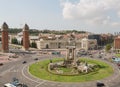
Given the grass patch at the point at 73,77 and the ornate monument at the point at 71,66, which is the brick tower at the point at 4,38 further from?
the grass patch at the point at 73,77

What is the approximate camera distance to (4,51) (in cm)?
15275

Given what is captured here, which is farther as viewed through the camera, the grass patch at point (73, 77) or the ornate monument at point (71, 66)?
the ornate monument at point (71, 66)

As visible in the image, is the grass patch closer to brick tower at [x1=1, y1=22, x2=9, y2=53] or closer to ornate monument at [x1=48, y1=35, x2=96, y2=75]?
ornate monument at [x1=48, y1=35, x2=96, y2=75]

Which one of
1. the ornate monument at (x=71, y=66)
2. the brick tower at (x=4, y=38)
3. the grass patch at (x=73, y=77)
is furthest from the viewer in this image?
the brick tower at (x=4, y=38)

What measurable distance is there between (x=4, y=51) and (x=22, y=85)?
90.5 meters

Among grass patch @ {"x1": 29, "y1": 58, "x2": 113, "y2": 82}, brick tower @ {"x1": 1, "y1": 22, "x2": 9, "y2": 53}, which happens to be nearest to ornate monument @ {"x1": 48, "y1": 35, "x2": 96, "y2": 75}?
grass patch @ {"x1": 29, "y1": 58, "x2": 113, "y2": 82}

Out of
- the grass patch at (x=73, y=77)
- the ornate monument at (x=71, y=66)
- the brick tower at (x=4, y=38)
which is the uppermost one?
the brick tower at (x=4, y=38)

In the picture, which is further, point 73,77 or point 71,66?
point 71,66

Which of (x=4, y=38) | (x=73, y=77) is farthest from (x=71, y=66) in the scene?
(x=4, y=38)

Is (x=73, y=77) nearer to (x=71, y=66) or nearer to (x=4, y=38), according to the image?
(x=71, y=66)

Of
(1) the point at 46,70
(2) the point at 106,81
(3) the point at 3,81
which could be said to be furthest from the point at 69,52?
(3) the point at 3,81

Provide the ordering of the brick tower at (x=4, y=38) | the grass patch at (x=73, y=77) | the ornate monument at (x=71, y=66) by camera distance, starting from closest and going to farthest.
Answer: the grass patch at (x=73, y=77) → the ornate monument at (x=71, y=66) → the brick tower at (x=4, y=38)

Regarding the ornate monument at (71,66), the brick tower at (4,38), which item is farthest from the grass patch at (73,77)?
the brick tower at (4,38)

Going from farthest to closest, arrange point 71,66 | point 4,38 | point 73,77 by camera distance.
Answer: point 4,38, point 71,66, point 73,77
